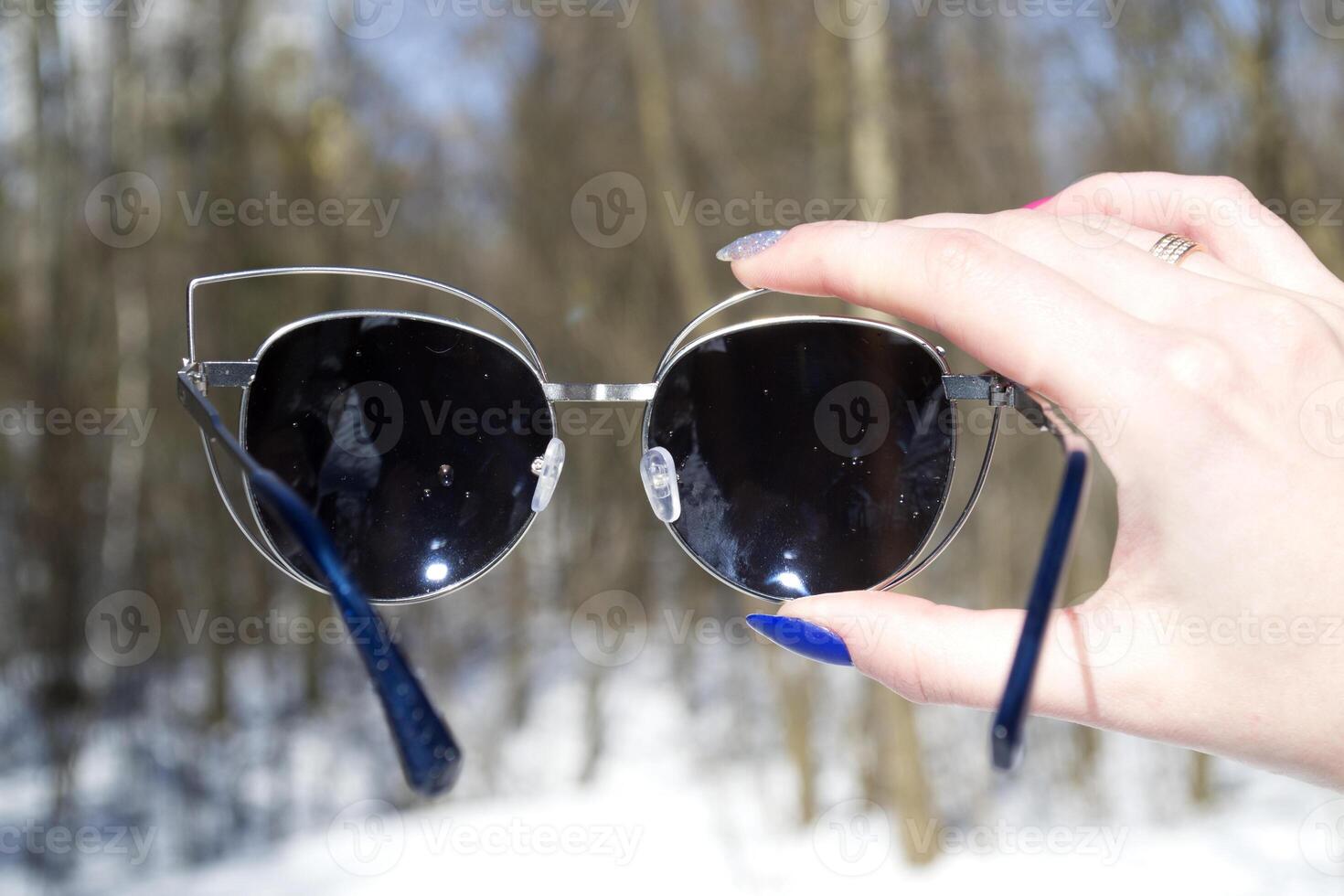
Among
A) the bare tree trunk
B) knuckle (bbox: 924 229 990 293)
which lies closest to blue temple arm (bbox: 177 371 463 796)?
knuckle (bbox: 924 229 990 293)

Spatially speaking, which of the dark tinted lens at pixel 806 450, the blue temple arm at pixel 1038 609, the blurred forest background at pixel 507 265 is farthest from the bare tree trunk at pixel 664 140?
the blue temple arm at pixel 1038 609

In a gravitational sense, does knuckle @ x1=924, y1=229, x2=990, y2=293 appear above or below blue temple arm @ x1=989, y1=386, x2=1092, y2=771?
above

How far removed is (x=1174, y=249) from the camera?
873mm

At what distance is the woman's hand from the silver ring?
0.01 m

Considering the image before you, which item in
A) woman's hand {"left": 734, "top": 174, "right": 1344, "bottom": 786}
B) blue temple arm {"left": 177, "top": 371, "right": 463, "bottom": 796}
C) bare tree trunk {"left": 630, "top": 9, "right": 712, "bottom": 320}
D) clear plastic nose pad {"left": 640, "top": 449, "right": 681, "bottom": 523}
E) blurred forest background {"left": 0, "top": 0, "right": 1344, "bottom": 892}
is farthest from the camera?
bare tree trunk {"left": 630, "top": 9, "right": 712, "bottom": 320}

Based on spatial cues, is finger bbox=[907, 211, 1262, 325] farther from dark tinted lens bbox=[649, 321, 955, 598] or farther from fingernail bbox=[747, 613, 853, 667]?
fingernail bbox=[747, 613, 853, 667]

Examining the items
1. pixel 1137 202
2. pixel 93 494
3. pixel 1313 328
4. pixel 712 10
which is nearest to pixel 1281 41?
pixel 712 10

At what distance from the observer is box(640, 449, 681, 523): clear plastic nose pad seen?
1.10 m

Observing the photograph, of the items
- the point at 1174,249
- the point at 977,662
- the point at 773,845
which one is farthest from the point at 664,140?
the point at 977,662

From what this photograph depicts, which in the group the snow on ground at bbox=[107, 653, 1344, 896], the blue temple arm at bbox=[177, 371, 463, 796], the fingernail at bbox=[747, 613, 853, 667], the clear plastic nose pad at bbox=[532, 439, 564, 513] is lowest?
the snow on ground at bbox=[107, 653, 1344, 896]

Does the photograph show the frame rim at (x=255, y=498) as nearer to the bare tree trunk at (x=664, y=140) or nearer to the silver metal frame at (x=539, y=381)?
the silver metal frame at (x=539, y=381)

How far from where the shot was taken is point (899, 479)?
1.06 metres

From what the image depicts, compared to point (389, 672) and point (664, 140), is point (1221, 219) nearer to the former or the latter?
point (389, 672)

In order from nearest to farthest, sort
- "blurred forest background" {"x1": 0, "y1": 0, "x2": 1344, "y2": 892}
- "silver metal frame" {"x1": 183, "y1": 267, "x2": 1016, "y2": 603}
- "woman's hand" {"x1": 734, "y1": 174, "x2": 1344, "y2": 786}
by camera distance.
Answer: "woman's hand" {"x1": 734, "y1": 174, "x2": 1344, "y2": 786}
"silver metal frame" {"x1": 183, "y1": 267, "x2": 1016, "y2": 603}
"blurred forest background" {"x1": 0, "y1": 0, "x2": 1344, "y2": 892}
